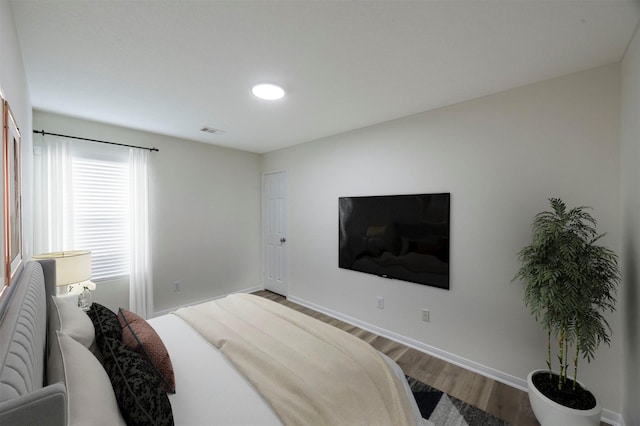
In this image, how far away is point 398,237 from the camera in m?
3.00

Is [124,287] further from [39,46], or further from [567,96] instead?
[567,96]

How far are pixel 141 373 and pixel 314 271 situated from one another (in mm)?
2912

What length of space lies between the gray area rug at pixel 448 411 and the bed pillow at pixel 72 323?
2147 millimetres

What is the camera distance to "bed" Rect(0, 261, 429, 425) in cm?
82

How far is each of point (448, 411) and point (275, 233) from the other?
3328mm

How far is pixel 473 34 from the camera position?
160 centimetres

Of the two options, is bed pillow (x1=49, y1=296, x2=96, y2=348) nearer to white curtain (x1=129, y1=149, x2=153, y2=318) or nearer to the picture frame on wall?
the picture frame on wall

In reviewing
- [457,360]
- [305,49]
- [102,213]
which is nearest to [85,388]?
[305,49]

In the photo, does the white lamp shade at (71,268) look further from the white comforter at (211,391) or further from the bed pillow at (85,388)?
the bed pillow at (85,388)

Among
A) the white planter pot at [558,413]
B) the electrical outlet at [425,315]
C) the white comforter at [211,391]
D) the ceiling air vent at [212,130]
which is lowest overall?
the white planter pot at [558,413]

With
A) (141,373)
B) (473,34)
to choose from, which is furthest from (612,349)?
(141,373)

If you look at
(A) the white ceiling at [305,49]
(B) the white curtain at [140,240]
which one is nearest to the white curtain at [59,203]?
(B) the white curtain at [140,240]

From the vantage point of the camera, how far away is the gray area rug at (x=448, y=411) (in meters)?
1.89

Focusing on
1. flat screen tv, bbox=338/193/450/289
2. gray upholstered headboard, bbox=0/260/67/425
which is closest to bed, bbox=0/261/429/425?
gray upholstered headboard, bbox=0/260/67/425
